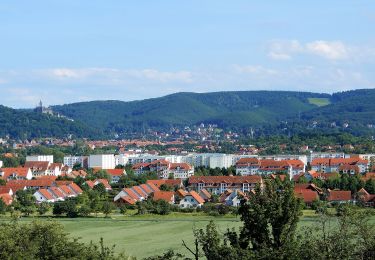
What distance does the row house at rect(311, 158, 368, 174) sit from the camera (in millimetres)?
63031

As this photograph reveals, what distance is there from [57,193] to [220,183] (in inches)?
425

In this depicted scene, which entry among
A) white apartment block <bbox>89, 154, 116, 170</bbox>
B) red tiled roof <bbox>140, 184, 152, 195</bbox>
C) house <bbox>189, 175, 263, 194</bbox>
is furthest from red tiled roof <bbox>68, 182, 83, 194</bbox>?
white apartment block <bbox>89, 154, 116, 170</bbox>

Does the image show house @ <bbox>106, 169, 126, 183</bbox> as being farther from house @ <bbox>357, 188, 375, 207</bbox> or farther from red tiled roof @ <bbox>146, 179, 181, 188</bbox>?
house @ <bbox>357, 188, 375, 207</bbox>

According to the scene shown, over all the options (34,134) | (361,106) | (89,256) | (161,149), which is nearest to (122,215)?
(89,256)

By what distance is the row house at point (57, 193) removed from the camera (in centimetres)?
4656

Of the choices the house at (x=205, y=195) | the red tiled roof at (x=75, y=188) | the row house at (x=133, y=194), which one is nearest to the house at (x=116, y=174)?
the red tiled roof at (x=75, y=188)

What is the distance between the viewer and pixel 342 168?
2495 inches

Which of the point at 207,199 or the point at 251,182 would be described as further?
the point at 251,182

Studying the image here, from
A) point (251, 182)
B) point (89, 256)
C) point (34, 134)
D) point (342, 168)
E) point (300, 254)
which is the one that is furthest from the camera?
point (34, 134)

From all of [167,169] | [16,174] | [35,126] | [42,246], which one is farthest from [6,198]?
[35,126]

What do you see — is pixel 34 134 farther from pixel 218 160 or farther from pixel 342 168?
pixel 342 168

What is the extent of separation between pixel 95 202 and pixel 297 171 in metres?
31.2

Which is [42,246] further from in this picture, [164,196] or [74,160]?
[74,160]

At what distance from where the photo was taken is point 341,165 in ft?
217
